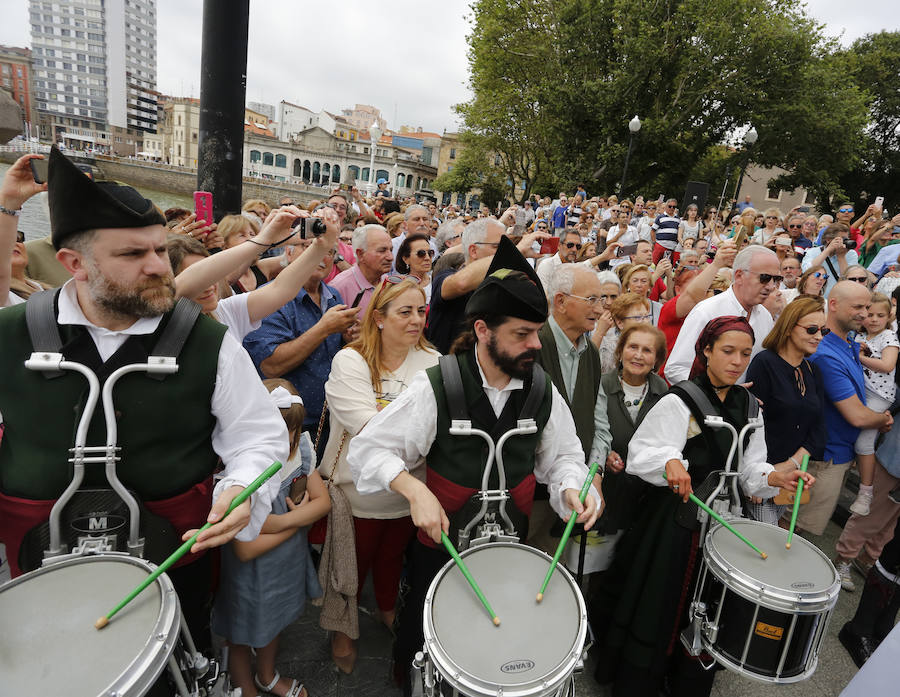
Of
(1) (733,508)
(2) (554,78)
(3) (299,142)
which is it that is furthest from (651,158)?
(3) (299,142)

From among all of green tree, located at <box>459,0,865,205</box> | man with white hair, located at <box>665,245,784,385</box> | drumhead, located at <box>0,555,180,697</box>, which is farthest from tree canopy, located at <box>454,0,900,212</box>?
drumhead, located at <box>0,555,180,697</box>

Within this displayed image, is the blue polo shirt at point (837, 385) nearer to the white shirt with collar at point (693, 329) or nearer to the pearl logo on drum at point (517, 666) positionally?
the white shirt with collar at point (693, 329)

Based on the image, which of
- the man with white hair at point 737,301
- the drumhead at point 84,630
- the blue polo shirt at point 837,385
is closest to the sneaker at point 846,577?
the blue polo shirt at point 837,385

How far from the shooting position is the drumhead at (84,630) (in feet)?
4.08

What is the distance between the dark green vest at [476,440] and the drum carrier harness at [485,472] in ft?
0.11

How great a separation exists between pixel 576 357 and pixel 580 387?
0.18 meters

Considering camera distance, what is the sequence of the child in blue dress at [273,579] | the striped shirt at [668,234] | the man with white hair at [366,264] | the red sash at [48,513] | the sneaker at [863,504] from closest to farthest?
the red sash at [48,513] < the child in blue dress at [273,579] < the sneaker at [863,504] < the man with white hair at [366,264] < the striped shirt at [668,234]

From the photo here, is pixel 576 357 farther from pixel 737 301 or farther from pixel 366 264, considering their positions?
pixel 366 264

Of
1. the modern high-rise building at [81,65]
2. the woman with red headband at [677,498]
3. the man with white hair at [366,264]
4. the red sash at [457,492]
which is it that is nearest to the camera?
the red sash at [457,492]

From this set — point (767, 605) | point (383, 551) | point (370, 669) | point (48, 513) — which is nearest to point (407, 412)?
point (383, 551)

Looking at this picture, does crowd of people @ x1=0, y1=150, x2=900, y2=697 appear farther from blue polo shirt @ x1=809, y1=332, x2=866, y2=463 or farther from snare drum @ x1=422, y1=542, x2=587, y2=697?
snare drum @ x1=422, y1=542, x2=587, y2=697

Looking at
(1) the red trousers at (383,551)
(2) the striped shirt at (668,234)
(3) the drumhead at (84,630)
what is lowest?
(1) the red trousers at (383,551)

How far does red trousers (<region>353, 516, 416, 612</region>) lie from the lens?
8.95 feet

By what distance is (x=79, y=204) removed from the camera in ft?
5.21
